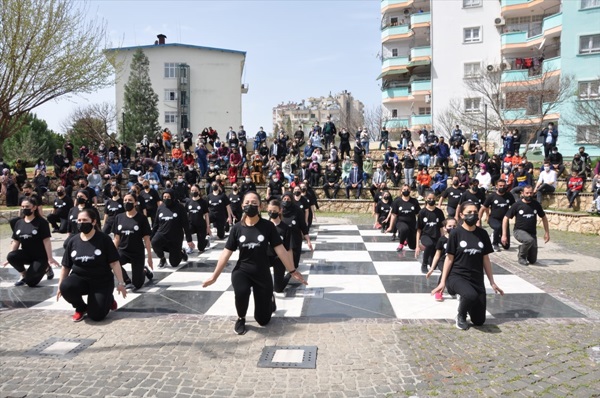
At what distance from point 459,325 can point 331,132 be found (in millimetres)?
21669

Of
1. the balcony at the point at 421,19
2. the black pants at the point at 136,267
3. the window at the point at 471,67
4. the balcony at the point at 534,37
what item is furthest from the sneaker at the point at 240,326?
the balcony at the point at 421,19

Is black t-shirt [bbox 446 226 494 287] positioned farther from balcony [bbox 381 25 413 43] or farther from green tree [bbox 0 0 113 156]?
balcony [bbox 381 25 413 43]

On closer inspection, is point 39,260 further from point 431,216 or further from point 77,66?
point 77,66

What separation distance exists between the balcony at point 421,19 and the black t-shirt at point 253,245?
39.5 meters

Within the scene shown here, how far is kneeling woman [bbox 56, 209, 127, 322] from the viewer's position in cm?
637

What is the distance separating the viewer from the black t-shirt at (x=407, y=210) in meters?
11.8

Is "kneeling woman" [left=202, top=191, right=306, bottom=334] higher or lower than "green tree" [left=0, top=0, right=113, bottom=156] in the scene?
lower

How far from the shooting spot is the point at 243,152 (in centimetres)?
2592

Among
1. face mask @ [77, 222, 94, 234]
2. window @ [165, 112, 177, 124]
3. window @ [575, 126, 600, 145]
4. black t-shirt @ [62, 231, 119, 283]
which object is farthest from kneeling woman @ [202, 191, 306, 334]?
window @ [165, 112, 177, 124]

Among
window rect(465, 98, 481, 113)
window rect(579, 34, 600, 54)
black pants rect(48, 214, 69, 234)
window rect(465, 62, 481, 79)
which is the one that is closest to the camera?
black pants rect(48, 214, 69, 234)

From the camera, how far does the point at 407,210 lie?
38.8ft

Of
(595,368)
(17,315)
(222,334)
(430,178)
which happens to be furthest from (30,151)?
(595,368)

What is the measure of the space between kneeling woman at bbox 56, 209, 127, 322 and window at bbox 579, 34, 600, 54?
32054 mm

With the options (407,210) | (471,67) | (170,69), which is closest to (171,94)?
(170,69)
